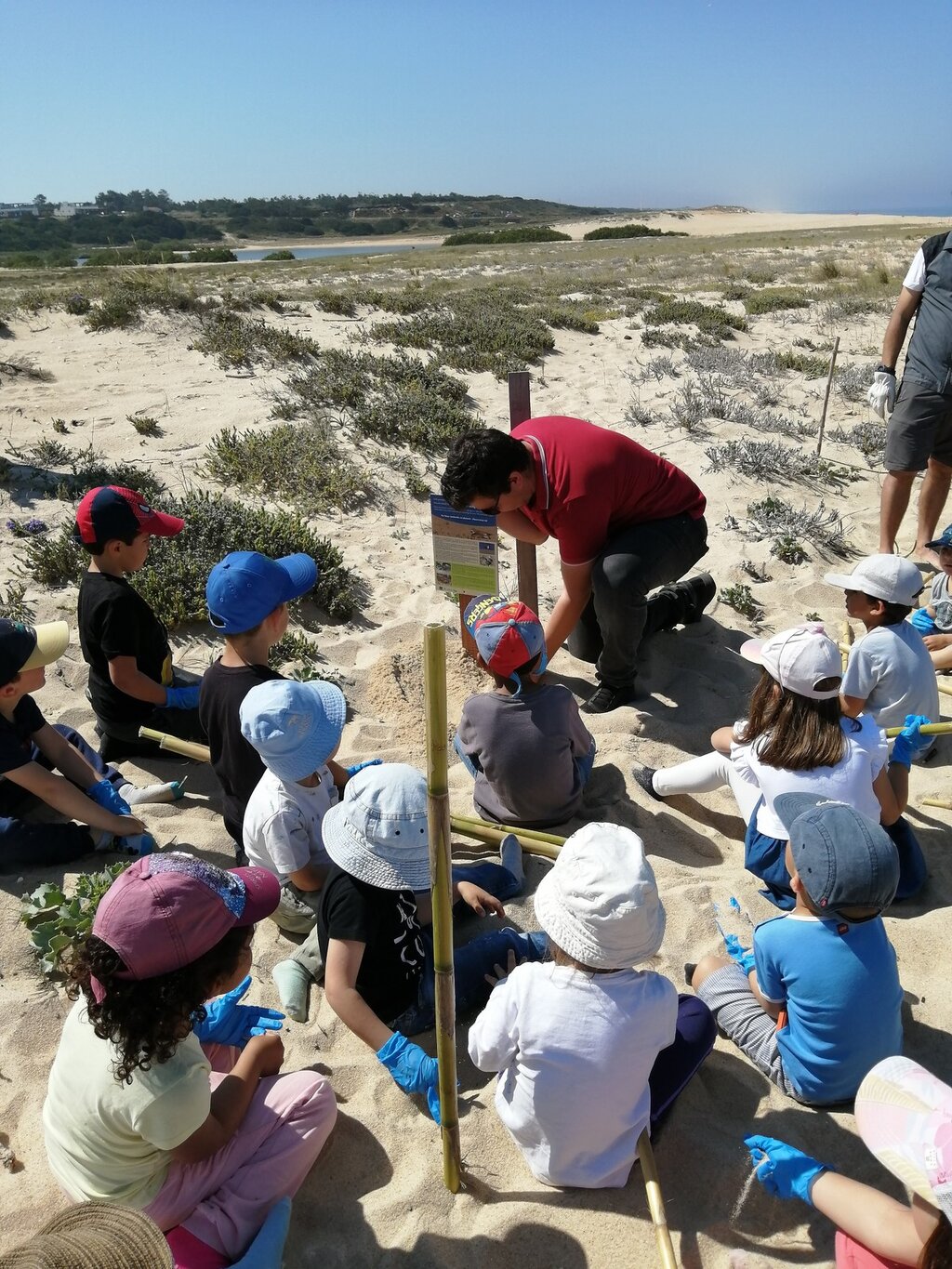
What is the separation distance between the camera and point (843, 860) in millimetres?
2146

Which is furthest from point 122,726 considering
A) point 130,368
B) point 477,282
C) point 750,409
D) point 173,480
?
point 477,282

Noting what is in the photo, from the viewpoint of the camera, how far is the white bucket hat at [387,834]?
2273mm

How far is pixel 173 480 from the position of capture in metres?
6.47

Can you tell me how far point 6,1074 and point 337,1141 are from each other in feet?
3.34

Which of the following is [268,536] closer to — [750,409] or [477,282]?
[750,409]

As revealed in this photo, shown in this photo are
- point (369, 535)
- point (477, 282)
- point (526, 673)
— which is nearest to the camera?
point (526, 673)

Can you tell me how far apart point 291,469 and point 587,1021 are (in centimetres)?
538

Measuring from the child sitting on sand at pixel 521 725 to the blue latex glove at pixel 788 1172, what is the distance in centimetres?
150

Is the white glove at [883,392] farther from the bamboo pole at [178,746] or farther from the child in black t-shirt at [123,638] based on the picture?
the bamboo pole at [178,746]

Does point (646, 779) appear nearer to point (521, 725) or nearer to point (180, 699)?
point (521, 725)

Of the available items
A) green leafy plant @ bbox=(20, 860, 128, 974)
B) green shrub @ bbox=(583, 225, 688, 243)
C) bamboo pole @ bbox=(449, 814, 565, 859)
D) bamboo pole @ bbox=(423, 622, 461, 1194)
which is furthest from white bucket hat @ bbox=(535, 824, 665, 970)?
green shrub @ bbox=(583, 225, 688, 243)

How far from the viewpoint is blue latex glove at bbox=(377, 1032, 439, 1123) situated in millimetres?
2350

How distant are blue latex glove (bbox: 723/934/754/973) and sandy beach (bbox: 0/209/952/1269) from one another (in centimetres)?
10

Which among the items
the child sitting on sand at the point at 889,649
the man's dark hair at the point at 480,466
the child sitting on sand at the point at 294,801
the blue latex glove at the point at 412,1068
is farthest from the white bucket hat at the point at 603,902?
the man's dark hair at the point at 480,466
